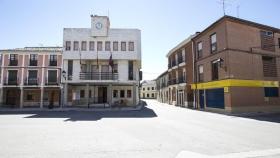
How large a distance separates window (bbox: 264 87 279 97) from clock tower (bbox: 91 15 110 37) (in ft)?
68.5

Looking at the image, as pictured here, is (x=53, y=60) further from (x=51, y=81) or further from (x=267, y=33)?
(x=267, y=33)

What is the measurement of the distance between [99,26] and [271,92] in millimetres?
22855

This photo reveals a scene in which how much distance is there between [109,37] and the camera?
26.0 meters

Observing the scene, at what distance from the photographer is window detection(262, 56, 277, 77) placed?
20938 millimetres

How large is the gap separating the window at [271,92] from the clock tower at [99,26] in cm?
2088

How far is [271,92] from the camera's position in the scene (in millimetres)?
20578

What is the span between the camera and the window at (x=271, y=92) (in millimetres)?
20300

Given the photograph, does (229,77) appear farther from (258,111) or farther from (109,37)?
(109,37)

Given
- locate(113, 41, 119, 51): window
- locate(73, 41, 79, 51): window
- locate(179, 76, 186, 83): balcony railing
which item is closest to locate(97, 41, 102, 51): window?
locate(113, 41, 119, 51): window

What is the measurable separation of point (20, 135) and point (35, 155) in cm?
382

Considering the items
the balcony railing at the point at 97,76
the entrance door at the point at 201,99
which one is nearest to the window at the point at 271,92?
the entrance door at the point at 201,99

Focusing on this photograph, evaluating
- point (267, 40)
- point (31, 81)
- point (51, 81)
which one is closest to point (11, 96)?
point (31, 81)

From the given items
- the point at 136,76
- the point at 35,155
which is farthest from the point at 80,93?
the point at 35,155

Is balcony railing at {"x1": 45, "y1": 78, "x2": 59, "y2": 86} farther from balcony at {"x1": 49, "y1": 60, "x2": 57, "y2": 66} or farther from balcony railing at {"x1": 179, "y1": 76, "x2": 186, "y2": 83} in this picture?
balcony railing at {"x1": 179, "y1": 76, "x2": 186, "y2": 83}
